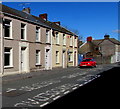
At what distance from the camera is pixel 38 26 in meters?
20.7

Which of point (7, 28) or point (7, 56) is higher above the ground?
point (7, 28)

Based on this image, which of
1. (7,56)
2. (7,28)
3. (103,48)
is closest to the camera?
(7,56)

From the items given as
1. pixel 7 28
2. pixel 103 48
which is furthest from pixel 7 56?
pixel 103 48

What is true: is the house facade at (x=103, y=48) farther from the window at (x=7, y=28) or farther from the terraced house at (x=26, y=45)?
the window at (x=7, y=28)

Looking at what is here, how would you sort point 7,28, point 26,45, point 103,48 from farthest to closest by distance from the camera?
point 103,48 → point 26,45 → point 7,28

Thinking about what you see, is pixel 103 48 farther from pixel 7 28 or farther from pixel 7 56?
pixel 7 56

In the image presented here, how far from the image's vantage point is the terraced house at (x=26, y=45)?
52.0 ft

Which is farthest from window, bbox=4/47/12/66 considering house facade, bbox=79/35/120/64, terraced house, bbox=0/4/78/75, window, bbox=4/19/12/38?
house facade, bbox=79/35/120/64

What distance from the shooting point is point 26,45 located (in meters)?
18.2

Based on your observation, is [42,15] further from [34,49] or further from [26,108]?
[26,108]

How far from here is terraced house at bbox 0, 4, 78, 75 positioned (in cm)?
1584

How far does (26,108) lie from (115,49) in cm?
5833

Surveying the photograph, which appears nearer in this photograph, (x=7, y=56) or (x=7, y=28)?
(x=7, y=56)

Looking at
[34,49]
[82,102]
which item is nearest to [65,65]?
[34,49]
